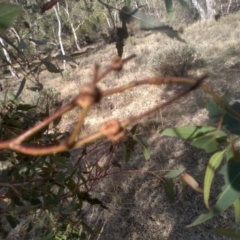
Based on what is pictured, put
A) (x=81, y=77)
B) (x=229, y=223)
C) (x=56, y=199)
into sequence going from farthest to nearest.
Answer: (x=81, y=77)
(x=229, y=223)
(x=56, y=199)

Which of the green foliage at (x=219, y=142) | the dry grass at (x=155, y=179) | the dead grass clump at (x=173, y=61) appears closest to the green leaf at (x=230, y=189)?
the green foliage at (x=219, y=142)

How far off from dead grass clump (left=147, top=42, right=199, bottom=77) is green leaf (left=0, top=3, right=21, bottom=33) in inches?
203

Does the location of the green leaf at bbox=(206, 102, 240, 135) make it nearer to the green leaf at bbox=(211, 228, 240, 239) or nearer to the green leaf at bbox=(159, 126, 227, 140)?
the green leaf at bbox=(159, 126, 227, 140)

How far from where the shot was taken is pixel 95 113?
4.71m

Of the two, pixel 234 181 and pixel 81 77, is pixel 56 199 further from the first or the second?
pixel 81 77

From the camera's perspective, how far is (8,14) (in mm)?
451

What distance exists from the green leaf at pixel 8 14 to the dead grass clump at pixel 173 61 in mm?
5145

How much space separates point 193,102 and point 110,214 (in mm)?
1837

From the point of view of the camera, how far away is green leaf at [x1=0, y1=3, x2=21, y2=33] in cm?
45

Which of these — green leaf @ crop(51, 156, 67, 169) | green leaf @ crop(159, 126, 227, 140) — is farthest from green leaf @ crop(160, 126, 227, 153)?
green leaf @ crop(51, 156, 67, 169)

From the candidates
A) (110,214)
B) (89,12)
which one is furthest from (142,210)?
(89,12)

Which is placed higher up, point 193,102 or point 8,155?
point 8,155

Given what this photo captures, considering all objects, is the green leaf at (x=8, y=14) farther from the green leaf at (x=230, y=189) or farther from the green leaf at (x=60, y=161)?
the green leaf at (x=60, y=161)

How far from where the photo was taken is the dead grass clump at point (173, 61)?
5570mm
